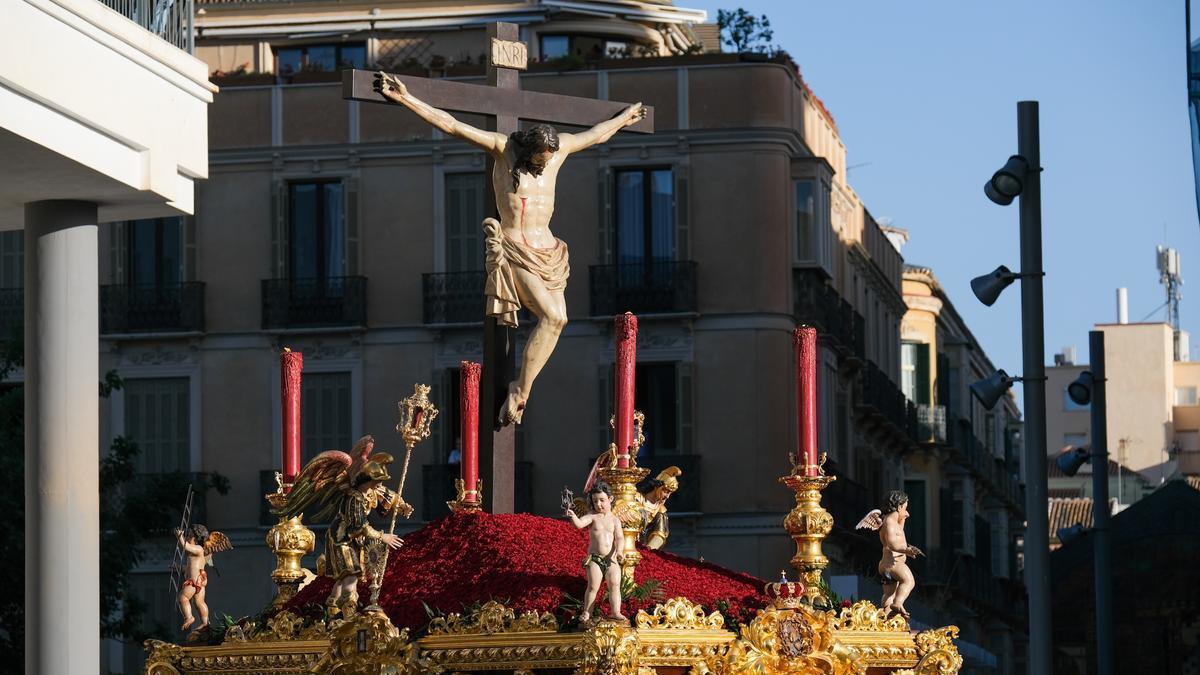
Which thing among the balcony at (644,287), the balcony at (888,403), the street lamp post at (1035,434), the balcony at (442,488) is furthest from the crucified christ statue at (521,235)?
the balcony at (888,403)

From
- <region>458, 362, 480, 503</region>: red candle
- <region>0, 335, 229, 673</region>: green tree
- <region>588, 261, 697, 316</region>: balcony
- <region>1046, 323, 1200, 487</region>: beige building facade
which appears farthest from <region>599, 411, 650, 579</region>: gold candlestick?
<region>1046, 323, 1200, 487</region>: beige building facade

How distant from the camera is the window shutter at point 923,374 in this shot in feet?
193

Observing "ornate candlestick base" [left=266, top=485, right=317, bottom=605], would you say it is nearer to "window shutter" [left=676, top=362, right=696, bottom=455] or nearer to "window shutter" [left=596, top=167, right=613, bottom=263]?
"window shutter" [left=676, top=362, right=696, bottom=455]

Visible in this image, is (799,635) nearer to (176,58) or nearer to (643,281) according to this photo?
(176,58)

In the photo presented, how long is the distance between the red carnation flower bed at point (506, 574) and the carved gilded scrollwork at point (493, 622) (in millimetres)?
105

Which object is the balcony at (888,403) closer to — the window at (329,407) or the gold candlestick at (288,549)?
the window at (329,407)

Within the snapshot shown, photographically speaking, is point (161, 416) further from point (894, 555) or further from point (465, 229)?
point (894, 555)

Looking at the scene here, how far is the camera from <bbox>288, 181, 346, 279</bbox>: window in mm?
41812

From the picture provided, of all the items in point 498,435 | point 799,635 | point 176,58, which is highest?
point 176,58

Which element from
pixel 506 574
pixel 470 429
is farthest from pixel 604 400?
pixel 506 574

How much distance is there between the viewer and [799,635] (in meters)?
14.3

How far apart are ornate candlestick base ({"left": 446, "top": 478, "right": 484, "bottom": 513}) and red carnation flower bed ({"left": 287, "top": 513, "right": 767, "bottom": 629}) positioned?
384mm

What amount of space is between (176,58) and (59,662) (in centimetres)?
299

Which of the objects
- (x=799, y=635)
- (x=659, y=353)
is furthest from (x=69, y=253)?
(x=659, y=353)
